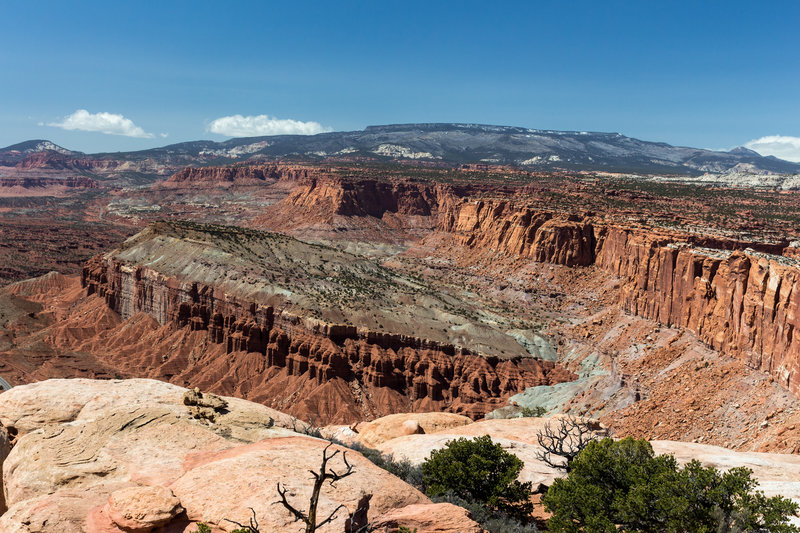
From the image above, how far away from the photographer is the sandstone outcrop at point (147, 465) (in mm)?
14977

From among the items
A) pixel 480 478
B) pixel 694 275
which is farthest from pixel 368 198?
pixel 480 478

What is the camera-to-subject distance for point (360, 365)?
58625 mm

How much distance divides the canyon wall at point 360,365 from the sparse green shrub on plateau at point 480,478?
1112 inches

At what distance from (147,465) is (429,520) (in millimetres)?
10337

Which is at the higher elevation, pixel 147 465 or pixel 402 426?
pixel 147 465

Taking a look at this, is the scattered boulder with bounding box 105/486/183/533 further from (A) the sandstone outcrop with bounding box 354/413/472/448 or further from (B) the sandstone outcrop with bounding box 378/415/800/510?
(A) the sandstone outcrop with bounding box 354/413/472/448

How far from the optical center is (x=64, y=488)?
17984 mm

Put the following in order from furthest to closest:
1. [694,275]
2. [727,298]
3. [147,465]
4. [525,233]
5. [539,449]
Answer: [525,233], [694,275], [727,298], [539,449], [147,465]

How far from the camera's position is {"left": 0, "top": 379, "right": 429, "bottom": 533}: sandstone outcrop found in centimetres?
1498

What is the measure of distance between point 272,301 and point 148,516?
5050cm

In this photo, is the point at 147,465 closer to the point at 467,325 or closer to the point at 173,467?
the point at 173,467

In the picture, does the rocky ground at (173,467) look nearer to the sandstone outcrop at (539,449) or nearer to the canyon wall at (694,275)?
the sandstone outcrop at (539,449)

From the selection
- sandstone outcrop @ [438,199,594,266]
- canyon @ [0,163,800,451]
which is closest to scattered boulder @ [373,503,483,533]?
canyon @ [0,163,800,451]

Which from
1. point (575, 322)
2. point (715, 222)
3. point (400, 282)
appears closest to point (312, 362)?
point (400, 282)
